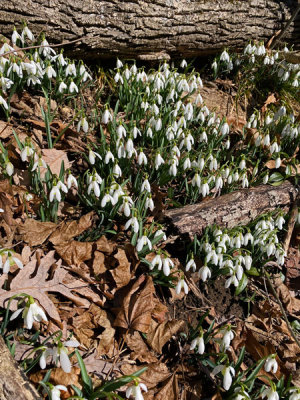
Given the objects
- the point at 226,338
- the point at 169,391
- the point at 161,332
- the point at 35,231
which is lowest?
the point at 169,391

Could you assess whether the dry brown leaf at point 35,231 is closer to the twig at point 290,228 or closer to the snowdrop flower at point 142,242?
the snowdrop flower at point 142,242

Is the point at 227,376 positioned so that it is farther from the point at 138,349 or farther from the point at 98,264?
the point at 98,264

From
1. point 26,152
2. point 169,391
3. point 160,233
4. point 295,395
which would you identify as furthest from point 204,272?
point 26,152

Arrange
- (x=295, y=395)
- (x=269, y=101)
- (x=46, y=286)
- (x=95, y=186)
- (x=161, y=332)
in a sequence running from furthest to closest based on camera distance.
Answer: (x=269, y=101) → (x=95, y=186) → (x=161, y=332) → (x=46, y=286) → (x=295, y=395)

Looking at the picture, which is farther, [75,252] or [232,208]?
[232,208]

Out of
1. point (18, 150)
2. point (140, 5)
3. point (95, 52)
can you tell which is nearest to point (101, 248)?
point (18, 150)

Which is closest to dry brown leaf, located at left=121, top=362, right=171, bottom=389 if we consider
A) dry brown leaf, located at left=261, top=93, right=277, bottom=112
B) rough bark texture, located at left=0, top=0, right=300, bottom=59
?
rough bark texture, located at left=0, top=0, right=300, bottom=59

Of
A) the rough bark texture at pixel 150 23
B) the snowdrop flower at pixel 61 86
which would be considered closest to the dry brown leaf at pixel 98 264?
the snowdrop flower at pixel 61 86

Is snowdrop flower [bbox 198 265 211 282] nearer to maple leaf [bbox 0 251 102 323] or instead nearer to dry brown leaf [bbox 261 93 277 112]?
maple leaf [bbox 0 251 102 323]
